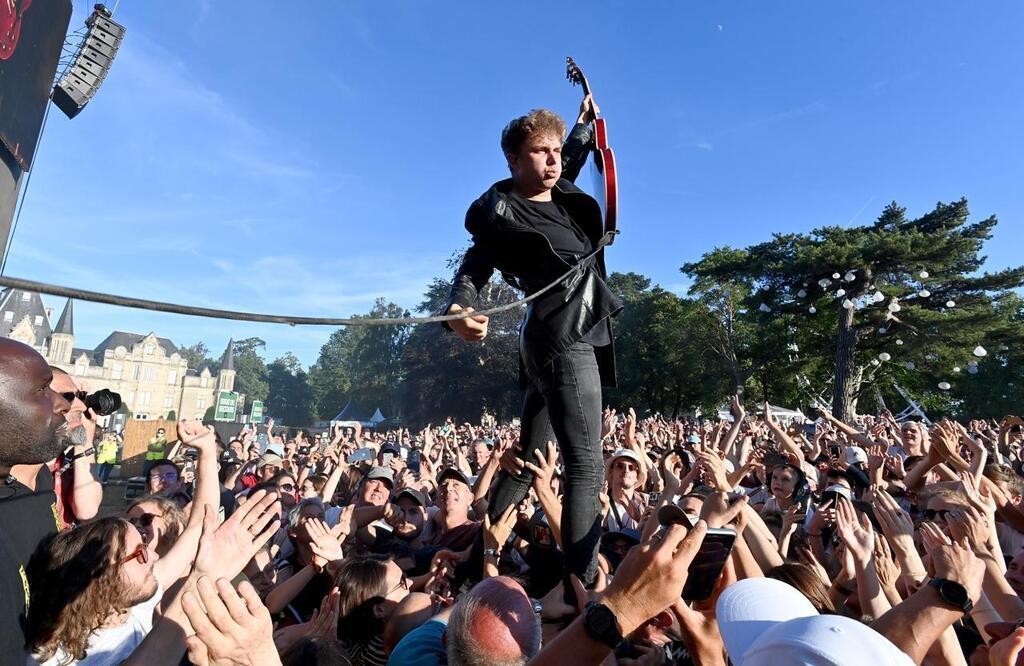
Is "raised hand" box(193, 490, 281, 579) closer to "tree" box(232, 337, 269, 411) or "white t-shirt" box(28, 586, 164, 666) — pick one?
"white t-shirt" box(28, 586, 164, 666)

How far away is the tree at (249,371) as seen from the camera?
106 m

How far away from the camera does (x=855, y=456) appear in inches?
324

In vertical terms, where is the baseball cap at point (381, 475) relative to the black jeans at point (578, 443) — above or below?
below

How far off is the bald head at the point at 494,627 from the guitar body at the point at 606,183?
1.55 m

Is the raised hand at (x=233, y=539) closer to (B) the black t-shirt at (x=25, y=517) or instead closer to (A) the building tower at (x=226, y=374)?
(B) the black t-shirt at (x=25, y=517)

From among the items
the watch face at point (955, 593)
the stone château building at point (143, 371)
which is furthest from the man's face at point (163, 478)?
the stone château building at point (143, 371)

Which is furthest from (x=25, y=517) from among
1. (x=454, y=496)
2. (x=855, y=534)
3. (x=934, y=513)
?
(x=934, y=513)

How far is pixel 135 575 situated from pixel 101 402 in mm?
2206

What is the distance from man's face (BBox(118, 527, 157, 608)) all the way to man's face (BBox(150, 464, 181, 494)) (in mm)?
5288

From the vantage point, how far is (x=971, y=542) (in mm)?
2920

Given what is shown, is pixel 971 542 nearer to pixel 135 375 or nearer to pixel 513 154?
pixel 513 154

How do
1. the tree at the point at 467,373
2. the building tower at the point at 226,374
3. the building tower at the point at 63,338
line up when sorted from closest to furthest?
the tree at the point at 467,373 < the building tower at the point at 63,338 < the building tower at the point at 226,374

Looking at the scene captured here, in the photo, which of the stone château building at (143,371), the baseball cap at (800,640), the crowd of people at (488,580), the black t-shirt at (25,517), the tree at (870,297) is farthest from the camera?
the stone château building at (143,371)

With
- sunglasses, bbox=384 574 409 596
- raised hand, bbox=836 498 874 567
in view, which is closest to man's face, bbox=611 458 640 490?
raised hand, bbox=836 498 874 567
